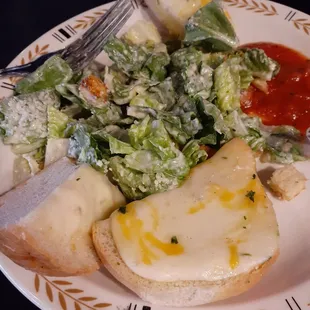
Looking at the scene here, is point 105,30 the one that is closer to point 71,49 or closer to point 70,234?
point 71,49

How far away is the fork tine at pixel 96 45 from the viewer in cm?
316

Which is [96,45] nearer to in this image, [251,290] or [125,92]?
[125,92]

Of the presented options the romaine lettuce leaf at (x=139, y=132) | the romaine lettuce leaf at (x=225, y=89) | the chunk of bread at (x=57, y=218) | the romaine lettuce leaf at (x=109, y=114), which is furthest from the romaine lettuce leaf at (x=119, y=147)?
the romaine lettuce leaf at (x=225, y=89)

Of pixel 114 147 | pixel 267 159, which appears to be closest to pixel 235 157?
pixel 267 159

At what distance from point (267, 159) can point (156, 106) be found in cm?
77

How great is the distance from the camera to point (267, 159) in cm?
293

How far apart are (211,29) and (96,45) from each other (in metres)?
0.79

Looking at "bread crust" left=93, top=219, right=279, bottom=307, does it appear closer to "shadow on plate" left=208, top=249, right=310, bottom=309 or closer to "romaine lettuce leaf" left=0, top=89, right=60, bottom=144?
"shadow on plate" left=208, top=249, right=310, bottom=309

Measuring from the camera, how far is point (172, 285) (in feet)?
7.04

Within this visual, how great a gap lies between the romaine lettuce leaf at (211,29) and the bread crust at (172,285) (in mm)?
1519

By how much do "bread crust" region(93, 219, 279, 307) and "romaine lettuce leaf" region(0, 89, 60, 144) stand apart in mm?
889

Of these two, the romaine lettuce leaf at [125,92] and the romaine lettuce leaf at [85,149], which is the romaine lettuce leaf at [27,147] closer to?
the romaine lettuce leaf at [85,149]

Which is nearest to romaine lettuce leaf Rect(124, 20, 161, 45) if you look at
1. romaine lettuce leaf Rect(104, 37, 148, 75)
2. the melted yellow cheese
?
romaine lettuce leaf Rect(104, 37, 148, 75)

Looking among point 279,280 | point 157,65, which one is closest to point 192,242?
point 279,280
